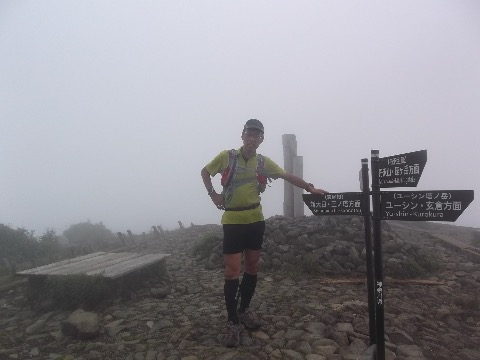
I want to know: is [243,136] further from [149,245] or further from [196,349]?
[149,245]

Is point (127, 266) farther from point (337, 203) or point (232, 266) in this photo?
point (337, 203)

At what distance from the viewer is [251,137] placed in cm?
436

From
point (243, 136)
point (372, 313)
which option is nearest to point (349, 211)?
point (372, 313)

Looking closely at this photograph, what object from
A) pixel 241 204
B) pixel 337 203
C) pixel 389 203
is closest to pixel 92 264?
pixel 241 204

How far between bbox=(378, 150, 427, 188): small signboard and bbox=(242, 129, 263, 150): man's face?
1608 millimetres

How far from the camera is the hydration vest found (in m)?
A: 4.30

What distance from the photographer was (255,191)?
4.42 metres

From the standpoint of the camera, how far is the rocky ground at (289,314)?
4090mm

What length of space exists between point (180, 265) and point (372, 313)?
597 centimetres

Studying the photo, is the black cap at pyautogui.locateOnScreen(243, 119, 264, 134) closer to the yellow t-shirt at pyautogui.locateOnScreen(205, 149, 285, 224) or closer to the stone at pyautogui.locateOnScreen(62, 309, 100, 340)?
the yellow t-shirt at pyautogui.locateOnScreen(205, 149, 285, 224)

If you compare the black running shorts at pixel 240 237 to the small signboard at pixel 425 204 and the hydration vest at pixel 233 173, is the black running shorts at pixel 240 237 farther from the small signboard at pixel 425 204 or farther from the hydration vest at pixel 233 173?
the small signboard at pixel 425 204

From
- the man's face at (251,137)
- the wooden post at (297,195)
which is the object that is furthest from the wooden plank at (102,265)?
the wooden post at (297,195)

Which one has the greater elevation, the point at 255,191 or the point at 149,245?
the point at 255,191

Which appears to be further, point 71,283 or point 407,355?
point 71,283
